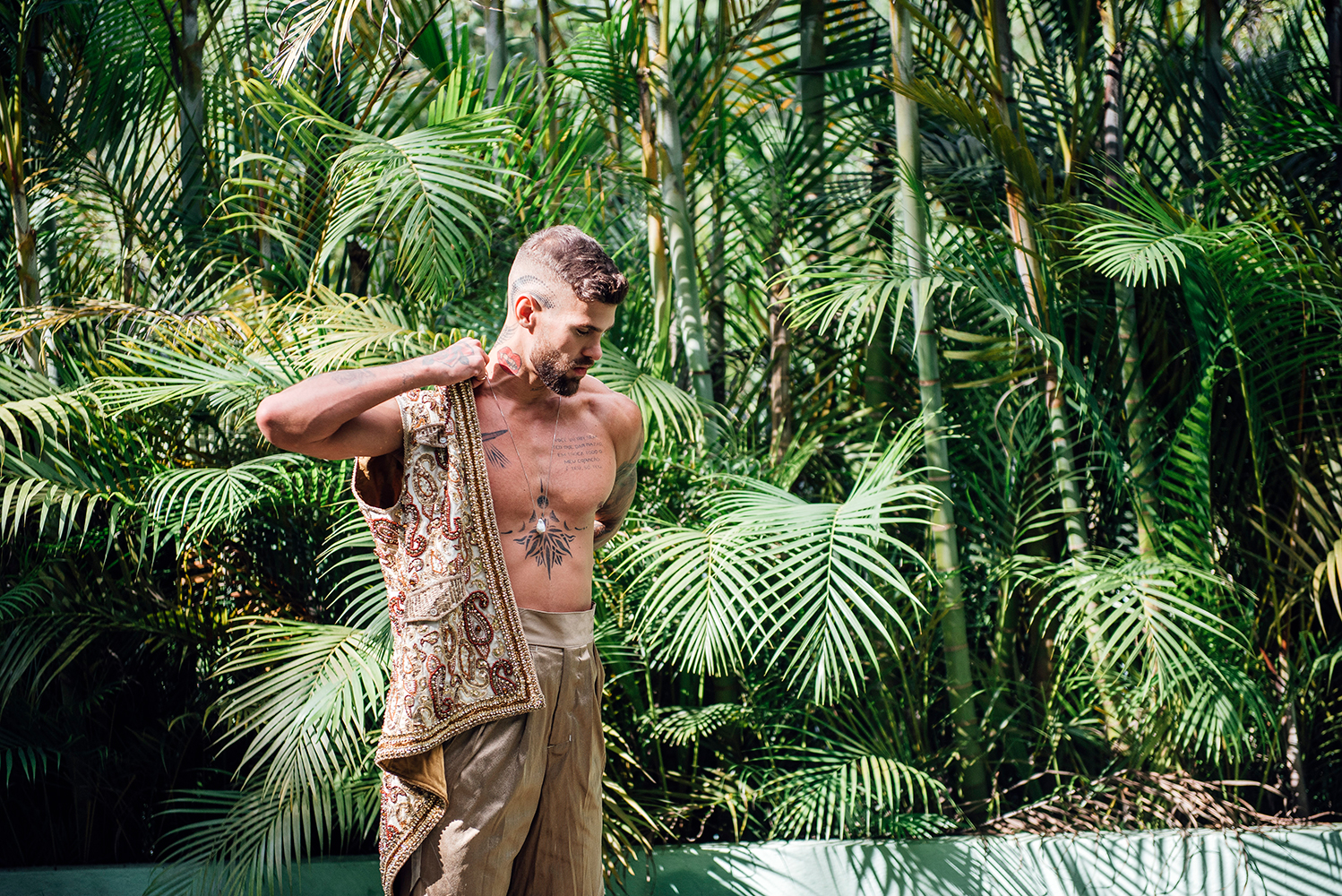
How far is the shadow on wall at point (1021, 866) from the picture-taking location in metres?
2.70

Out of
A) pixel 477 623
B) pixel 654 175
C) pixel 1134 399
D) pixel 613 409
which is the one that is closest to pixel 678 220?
pixel 654 175

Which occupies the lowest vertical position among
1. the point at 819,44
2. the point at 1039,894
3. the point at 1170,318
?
the point at 1039,894

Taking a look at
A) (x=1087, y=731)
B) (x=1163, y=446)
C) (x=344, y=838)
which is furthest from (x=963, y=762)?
(x=344, y=838)

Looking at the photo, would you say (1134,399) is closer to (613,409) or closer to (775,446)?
(775,446)

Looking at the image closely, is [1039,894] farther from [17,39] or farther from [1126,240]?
[17,39]

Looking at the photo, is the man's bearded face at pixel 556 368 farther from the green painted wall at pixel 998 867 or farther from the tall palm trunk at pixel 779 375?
the tall palm trunk at pixel 779 375

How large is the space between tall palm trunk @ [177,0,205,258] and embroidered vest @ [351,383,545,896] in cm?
231

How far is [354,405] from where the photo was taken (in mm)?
1502

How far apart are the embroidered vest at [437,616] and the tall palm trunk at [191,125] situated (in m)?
2.31

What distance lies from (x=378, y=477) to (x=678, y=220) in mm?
1713

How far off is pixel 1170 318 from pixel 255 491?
248cm

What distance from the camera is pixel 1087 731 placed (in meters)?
2.95

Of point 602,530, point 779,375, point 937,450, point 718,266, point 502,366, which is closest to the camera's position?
point 502,366

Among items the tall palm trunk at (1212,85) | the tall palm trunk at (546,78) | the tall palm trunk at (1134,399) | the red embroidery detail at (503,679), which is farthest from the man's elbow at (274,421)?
the tall palm trunk at (1212,85)
